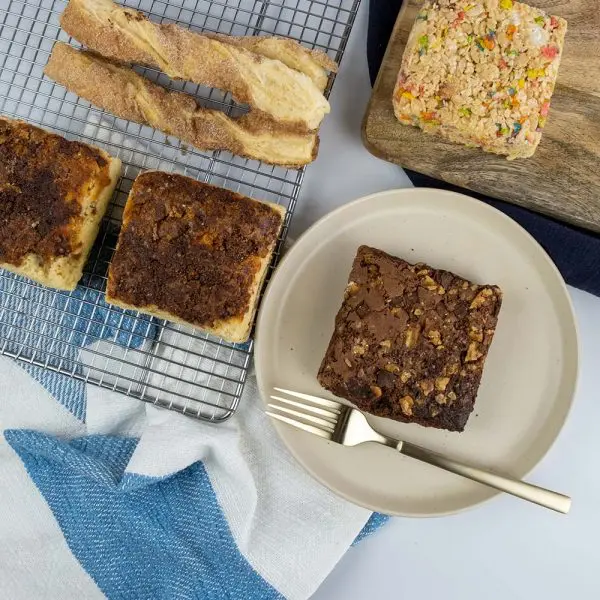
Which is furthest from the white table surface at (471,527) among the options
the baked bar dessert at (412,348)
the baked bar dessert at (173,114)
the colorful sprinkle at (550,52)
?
the colorful sprinkle at (550,52)

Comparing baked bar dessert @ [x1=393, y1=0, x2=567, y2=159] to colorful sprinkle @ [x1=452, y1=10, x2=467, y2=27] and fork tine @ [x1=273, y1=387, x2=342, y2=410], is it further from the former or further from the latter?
fork tine @ [x1=273, y1=387, x2=342, y2=410]

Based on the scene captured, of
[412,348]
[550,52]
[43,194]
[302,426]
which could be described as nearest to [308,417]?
[302,426]

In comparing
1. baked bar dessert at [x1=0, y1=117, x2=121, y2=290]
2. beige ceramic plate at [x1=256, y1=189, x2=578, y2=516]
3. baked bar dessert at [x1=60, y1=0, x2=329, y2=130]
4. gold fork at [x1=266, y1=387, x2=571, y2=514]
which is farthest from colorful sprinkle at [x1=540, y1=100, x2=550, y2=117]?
baked bar dessert at [x1=0, y1=117, x2=121, y2=290]

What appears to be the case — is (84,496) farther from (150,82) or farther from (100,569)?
(150,82)

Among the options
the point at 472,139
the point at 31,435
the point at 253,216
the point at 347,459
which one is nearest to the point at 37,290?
the point at 31,435

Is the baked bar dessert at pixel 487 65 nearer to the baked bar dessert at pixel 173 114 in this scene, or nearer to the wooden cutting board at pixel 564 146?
the wooden cutting board at pixel 564 146

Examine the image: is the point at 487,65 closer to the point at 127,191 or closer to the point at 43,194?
the point at 127,191
